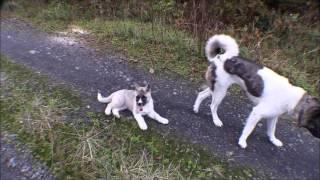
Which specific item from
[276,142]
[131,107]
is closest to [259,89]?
[276,142]

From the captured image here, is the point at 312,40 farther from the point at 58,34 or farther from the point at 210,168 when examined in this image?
the point at 58,34

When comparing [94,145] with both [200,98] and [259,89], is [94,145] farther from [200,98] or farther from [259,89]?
[259,89]

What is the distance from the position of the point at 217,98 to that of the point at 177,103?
0.73 meters

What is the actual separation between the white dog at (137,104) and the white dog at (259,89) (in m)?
0.65

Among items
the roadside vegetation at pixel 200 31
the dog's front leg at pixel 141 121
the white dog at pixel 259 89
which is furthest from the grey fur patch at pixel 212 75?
the roadside vegetation at pixel 200 31

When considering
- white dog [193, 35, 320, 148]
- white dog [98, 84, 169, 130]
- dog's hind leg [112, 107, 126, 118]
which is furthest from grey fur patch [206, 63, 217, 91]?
dog's hind leg [112, 107, 126, 118]

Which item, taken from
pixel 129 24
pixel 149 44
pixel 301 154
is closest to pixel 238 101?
pixel 301 154

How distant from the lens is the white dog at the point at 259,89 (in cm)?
300

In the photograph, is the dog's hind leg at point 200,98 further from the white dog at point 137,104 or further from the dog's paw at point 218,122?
the white dog at point 137,104

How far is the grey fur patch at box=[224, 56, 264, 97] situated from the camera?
321 centimetres

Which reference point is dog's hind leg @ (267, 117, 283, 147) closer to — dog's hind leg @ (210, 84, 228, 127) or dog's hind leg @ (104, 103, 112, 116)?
dog's hind leg @ (210, 84, 228, 127)

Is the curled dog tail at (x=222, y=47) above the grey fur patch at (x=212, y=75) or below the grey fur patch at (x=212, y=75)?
above

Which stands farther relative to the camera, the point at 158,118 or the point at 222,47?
the point at 158,118

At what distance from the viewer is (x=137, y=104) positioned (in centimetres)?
350
